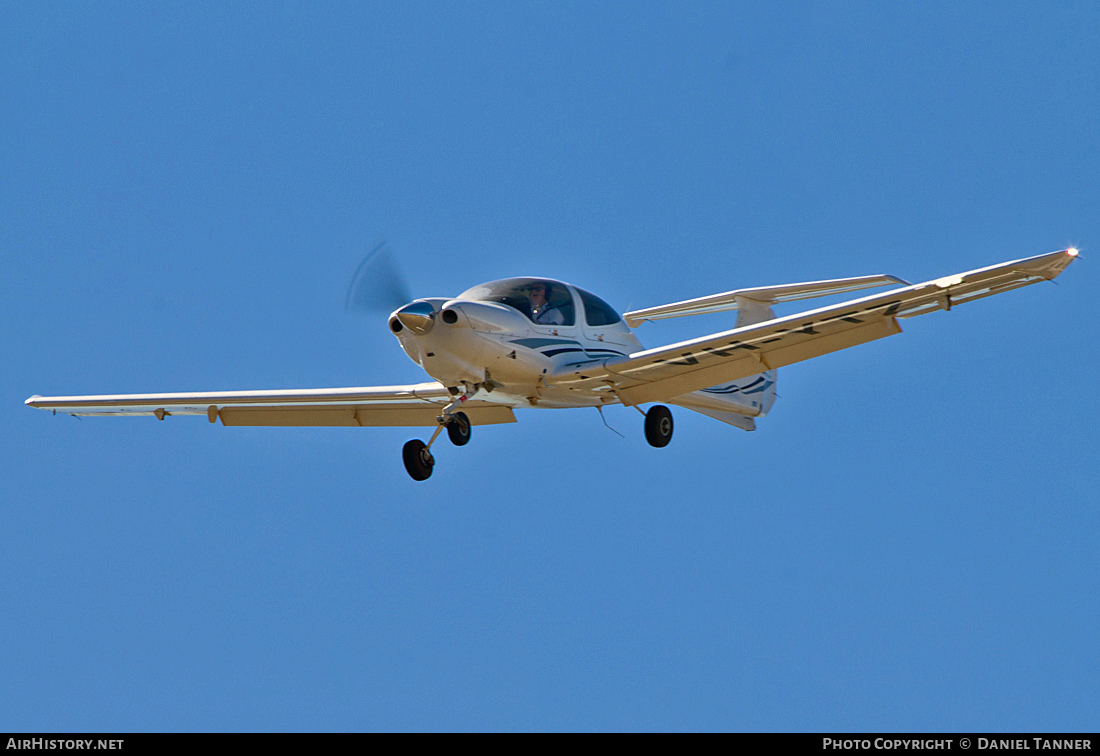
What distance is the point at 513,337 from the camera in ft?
49.9

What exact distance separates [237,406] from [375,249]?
510 centimetres

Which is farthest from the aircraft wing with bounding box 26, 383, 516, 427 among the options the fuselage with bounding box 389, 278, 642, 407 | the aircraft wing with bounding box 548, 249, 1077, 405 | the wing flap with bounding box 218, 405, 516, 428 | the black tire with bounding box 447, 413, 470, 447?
the aircraft wing with bounding box 548, 249, 1077, 405

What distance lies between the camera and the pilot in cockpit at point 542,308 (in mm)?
15641

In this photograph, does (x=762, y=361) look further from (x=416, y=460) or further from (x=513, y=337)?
(x=416, y=460)

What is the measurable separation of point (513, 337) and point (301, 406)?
5026 millimetres

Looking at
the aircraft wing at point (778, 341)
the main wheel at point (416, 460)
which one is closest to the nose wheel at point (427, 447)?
the main wheel at point (416, 460)

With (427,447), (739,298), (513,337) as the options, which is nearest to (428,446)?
(427,447)

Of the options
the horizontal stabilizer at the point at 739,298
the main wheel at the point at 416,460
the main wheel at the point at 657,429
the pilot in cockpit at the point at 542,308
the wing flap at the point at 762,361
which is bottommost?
the main wheel at the point at 416,460

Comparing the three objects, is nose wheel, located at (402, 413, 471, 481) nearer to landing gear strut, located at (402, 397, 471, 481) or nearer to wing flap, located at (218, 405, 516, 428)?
landing gear strut, located at (402, 397, 471, 481)

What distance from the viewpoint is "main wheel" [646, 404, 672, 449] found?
1625 centimetres

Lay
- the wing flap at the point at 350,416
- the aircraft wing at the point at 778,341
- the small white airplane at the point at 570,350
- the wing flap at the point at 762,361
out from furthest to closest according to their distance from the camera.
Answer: the wing flap at the point at 350,416, the wing flap at the point at 762,361, the small white airplane at the point at 570,350, the aircraft wing at the point at 778,341

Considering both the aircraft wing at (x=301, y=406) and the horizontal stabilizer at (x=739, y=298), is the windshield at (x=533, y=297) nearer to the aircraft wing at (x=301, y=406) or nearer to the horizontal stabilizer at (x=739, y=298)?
the aircraft wing at (x=301, y=406)
